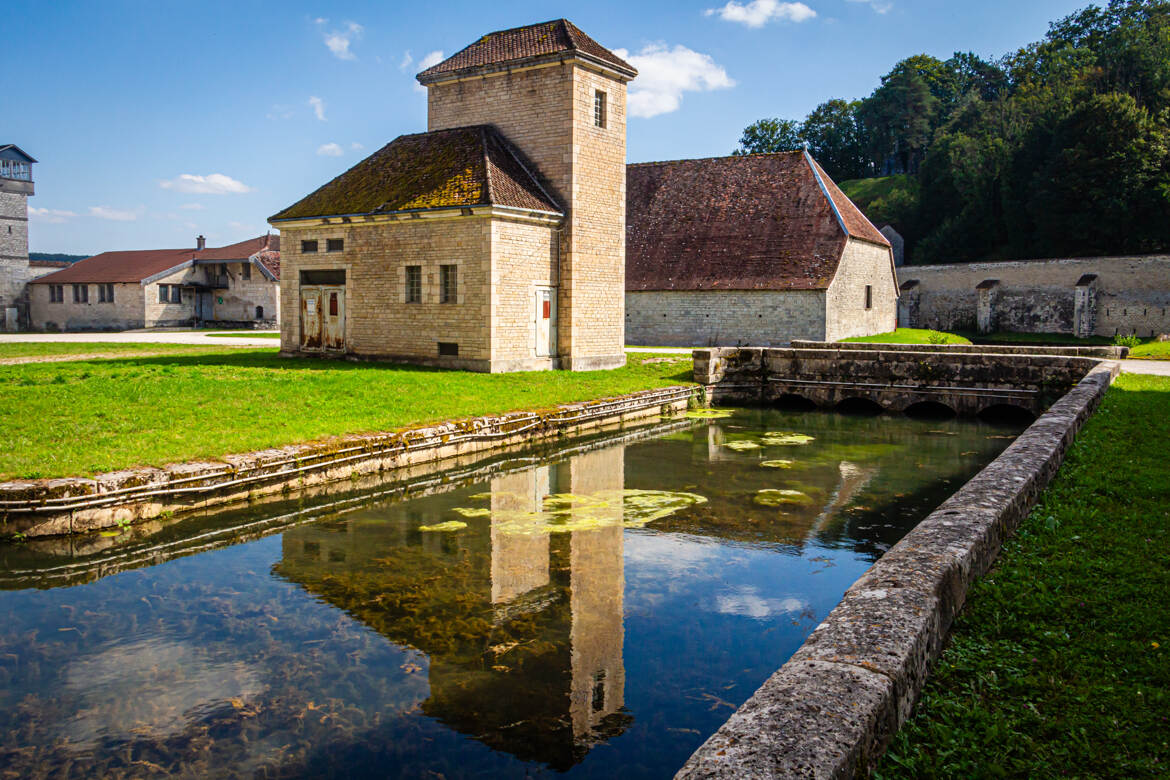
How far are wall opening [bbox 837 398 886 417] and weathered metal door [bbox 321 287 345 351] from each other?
13.0m

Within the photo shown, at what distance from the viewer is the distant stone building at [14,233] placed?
48438 mm

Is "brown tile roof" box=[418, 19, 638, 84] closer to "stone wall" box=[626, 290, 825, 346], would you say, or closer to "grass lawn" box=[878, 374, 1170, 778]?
"stone wall" box=[626, 290, 825, 346]

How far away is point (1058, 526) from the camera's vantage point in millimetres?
6168

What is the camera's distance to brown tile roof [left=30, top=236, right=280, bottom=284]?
47000 mm

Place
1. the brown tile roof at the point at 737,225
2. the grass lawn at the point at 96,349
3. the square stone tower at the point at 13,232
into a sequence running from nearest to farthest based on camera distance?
the grass lawn at the point at 96,349, the brown tile roof at the point at 737,225, the square stone tower at the point at 13,232

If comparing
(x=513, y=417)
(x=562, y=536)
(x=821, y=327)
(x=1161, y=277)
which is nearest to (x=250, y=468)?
(x=562, y=536)

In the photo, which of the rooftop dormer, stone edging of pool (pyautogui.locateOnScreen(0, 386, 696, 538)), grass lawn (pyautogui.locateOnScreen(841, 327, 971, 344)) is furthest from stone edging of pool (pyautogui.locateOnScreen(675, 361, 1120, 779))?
the rooftop dormer

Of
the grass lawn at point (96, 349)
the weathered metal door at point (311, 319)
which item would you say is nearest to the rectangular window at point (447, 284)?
the weathered metal door at point (311, 319)

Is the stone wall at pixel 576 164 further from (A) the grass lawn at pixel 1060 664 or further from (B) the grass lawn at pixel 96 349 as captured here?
(A) the grass lawn at pixel 1060 664

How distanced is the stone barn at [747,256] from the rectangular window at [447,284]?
14076 mm

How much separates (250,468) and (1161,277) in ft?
143

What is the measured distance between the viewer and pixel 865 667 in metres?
3.45

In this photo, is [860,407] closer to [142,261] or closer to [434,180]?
[434,180]

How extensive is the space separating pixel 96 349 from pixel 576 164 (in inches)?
625
